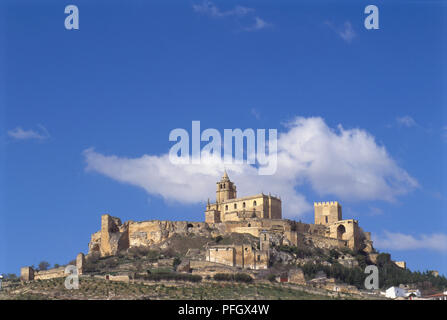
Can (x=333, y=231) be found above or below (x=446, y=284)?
above

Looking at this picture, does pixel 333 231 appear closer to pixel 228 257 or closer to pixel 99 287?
pixel 228 257

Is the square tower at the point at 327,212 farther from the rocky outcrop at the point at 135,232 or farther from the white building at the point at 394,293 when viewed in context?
the white building at the point at 394,293

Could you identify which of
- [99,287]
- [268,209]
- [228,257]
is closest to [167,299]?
[99,287]

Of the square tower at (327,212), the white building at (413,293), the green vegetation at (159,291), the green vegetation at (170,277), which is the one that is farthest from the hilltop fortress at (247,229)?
the white building at (413,293)

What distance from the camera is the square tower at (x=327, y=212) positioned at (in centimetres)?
9619

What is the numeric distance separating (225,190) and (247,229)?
31.5 ft

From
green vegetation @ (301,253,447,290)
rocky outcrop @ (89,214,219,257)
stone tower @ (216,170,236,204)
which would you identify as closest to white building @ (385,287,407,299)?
green vegetation @ (301,253,447,290)

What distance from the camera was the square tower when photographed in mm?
96188

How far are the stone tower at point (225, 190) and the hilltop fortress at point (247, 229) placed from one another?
1.22 feet

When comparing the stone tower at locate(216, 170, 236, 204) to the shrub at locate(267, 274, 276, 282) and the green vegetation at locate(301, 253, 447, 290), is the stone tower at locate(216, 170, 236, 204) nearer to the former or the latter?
the green vegetation at locate(301, 253, 447, 290)
